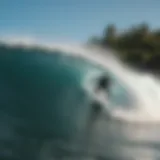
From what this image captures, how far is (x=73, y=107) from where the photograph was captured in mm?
9914

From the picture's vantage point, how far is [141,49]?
13617mm

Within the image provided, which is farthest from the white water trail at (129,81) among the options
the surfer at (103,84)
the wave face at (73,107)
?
the surfer at (103,84)

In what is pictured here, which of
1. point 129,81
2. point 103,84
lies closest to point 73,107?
point 103,84

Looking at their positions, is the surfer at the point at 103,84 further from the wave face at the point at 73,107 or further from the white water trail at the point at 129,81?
the white water trail at the point at 129,81

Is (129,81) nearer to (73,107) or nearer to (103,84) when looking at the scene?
(103,84)

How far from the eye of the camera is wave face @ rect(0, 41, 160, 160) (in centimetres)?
620

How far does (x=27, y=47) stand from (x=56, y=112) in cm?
200

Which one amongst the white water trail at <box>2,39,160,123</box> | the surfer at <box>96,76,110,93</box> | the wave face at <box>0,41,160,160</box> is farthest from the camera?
the surfer at <box>96,76,110,93</box>

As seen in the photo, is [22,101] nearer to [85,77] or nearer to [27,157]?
[85,77]

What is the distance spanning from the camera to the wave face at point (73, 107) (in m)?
6.20

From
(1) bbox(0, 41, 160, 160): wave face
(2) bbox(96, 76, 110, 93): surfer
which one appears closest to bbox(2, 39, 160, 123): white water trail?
(1) bbox(0, 41, 160, 160): wave face

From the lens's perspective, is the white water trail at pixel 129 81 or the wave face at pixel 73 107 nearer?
the wave face at pixel 73 107

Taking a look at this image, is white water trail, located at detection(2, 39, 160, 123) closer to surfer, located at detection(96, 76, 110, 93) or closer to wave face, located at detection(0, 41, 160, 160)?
wave face, located at detection(0, 41, 160, 160)

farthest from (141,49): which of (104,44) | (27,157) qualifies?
(27,157)
